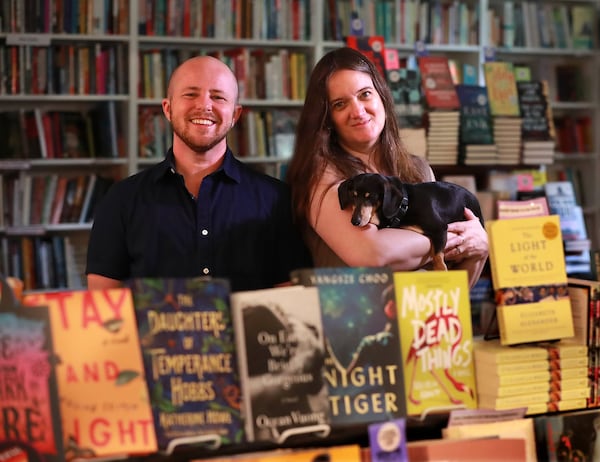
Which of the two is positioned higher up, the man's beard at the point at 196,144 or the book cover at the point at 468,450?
the man's beard at the point at 196,144

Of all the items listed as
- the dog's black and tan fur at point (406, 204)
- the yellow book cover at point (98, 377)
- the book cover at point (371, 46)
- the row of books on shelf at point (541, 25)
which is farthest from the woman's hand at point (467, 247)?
the row of books on shelf at point (541, 25)

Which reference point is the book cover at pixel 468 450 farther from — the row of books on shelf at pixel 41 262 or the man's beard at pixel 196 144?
the row of books on shelf at pixel 41 262

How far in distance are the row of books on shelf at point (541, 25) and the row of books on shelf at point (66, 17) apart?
2460 mm

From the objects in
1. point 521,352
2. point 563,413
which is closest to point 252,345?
point 521,352

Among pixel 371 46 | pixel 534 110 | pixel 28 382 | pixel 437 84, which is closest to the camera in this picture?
pixel 28 382

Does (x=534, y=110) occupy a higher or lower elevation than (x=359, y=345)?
higher

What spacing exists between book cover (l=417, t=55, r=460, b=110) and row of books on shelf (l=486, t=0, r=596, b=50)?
3.97 ft

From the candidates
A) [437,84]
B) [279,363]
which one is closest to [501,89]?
[437,84]

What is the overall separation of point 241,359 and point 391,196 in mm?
807

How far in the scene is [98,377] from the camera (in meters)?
1.45

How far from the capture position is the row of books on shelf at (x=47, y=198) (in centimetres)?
484

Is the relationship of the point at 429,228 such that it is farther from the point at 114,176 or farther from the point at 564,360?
the point at 114,176

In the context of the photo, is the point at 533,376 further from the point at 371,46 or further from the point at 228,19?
the point at 228,19

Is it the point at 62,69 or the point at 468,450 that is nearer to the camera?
the point at 468,450
